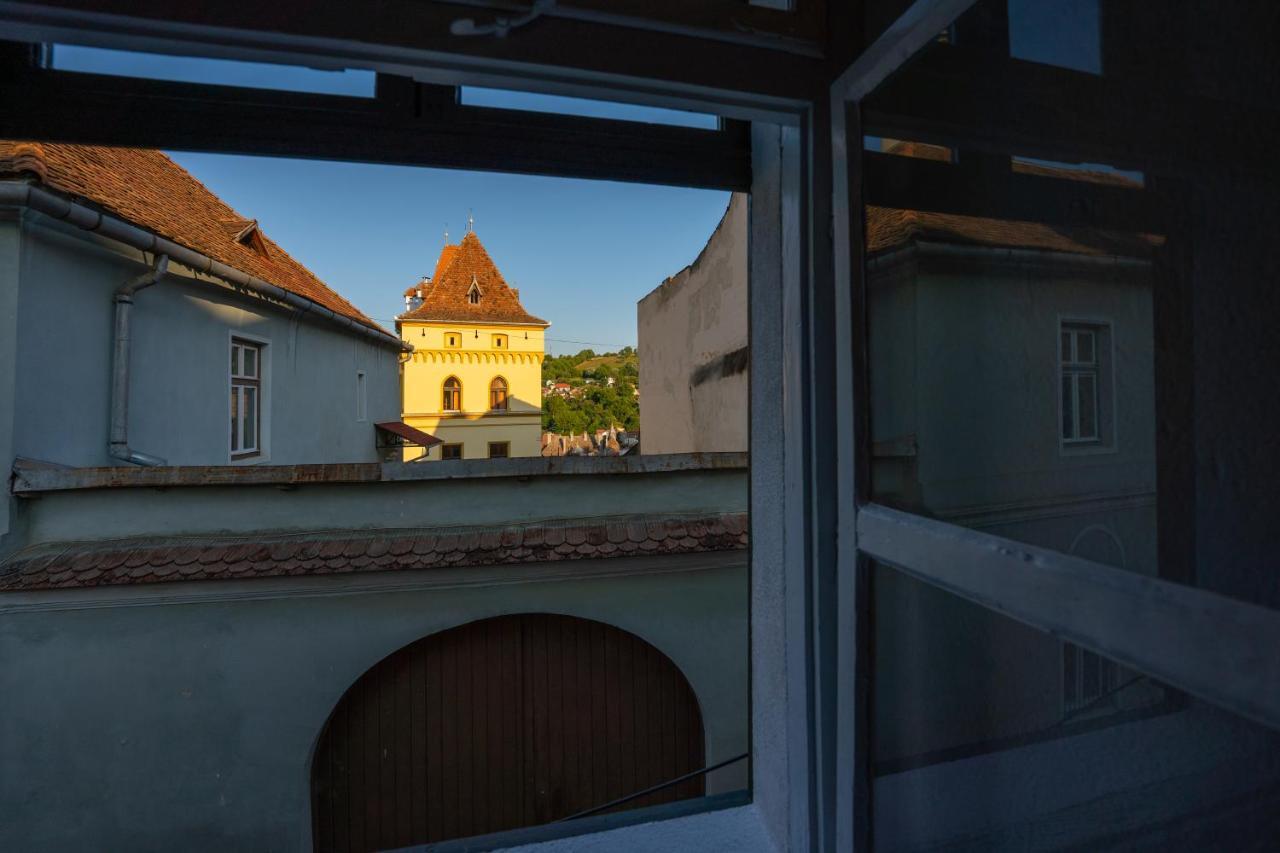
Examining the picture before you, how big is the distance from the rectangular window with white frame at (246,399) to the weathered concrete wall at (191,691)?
4689 mm

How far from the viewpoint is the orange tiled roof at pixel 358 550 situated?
12.8 feet

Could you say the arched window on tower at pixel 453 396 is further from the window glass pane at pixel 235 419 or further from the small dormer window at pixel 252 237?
the window glass pane at pixel 235 419

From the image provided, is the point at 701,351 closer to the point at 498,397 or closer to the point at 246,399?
the point at 246,399

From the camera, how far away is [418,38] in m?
0.74

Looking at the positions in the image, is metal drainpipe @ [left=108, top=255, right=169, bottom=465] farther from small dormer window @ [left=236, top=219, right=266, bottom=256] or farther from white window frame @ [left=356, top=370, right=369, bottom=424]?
white window frame @ [left=356, top=370, right=369, bottom=424]

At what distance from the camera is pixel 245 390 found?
858cm

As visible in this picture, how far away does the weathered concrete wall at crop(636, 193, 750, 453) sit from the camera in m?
7.44

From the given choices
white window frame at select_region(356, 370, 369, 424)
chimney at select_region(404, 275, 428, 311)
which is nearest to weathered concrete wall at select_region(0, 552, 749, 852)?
white window frame at select_region(356, 370, 369, 424)

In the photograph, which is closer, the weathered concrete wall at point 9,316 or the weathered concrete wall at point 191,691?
the weathered concrete wall at point 191,691

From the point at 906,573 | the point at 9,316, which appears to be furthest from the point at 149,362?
the point at 906,573

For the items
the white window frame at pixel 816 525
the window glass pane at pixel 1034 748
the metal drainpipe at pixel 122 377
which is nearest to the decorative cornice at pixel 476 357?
the metal drainpipe at pixel 122 377

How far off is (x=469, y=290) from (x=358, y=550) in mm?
21501

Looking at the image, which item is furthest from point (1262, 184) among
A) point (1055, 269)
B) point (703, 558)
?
point (703, 558)

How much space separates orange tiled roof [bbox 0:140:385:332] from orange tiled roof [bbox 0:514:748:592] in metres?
2.48
